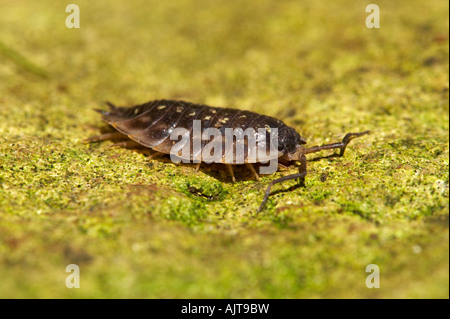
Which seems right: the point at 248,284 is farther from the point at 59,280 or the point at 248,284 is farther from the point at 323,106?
the point at 323,106

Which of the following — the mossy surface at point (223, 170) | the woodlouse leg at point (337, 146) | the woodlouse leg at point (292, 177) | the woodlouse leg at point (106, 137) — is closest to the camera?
the mossy surface at point (223, 170)

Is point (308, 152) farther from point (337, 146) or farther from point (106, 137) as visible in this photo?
point (106, 137)

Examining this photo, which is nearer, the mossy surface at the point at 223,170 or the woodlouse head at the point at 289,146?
the mossy surface at the point at 223,170

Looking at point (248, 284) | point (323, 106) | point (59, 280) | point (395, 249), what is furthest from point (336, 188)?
point (59, 280)

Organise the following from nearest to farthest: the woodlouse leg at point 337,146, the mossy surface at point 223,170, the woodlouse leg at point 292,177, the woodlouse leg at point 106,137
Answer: the mossy surface at point 223,170 → the woodlouse leg at point 292,177 → the woodlouse leg at point 337,146 → the woodlouse leg at point 106,137

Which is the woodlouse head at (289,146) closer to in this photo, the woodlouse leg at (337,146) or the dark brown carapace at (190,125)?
the dark brown carapace at (190,125)

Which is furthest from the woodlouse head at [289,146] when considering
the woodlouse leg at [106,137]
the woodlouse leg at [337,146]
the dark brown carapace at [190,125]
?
the woodlouse leg at [106,137]

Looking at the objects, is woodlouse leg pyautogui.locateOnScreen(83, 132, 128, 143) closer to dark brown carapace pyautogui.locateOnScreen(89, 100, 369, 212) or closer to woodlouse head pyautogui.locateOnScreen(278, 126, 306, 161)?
dark brown carapace pyautogui.locateOnScreen(89, 100, 369, 212)

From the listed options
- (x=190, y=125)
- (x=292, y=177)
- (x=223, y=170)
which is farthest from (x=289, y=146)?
(x=190, y=125)
